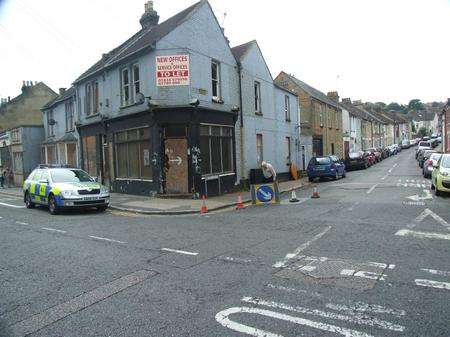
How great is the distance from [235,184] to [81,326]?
630 inches

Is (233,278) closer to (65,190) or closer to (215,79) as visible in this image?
(65,190)

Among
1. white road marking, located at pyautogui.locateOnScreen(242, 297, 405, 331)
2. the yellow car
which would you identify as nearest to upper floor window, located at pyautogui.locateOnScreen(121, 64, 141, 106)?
the yellow car

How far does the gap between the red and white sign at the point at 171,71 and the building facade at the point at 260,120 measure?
463cm

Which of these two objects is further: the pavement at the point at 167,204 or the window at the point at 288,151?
the window at the point at 288,151

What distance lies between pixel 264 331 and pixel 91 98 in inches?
836

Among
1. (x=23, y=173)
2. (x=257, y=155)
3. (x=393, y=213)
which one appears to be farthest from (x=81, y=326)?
(x=23, y=173)

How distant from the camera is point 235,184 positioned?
20.1 meters

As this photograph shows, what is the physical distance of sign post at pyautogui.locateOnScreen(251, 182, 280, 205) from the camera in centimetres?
1516

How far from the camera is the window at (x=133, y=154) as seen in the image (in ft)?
A: 59.1

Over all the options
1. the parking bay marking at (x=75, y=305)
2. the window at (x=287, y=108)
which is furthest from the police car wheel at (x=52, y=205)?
the window at (x=287, y=108)

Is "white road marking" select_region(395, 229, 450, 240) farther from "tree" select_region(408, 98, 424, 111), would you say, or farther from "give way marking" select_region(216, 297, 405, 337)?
"tree" select_region(408, 98, 424, 111)

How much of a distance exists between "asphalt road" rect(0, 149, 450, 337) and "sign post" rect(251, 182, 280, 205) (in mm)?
4449

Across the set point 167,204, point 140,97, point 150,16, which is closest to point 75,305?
point 167,204

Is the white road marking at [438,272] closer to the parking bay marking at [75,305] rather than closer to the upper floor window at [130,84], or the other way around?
the parking bay marking at [75,305]
